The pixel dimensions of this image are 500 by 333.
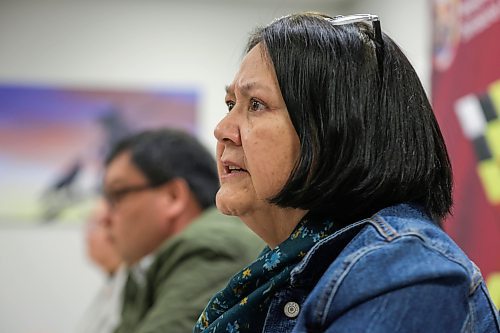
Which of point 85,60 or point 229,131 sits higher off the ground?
point 85,60

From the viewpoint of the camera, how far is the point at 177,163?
2.07 m

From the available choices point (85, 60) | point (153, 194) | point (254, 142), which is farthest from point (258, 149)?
point (85, 60)

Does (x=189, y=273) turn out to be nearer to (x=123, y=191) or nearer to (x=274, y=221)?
(x=123, y=191)

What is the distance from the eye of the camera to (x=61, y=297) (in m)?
3.97

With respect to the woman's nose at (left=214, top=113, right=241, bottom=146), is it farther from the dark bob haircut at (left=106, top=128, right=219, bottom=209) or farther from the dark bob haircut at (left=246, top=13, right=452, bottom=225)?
the dark bob haircut at (left=106, top=128, right=219, bottom=209)

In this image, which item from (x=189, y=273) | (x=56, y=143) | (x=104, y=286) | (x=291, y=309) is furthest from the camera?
(x=56, y=143)

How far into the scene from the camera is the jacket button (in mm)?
854

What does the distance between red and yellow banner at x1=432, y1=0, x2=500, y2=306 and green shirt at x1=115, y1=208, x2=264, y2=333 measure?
603 millimetres

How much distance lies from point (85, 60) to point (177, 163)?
2226 mm

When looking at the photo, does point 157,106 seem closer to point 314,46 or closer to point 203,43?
point 203,43

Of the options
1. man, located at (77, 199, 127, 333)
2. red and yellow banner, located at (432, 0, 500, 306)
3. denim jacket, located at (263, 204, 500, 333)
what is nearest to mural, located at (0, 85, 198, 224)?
man, located at (77, 199, 127, 333)

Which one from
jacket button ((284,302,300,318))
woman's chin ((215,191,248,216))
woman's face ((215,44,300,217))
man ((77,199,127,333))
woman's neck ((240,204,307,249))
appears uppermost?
woman's face ((215,44,300,217))

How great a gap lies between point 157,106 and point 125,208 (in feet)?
6.93

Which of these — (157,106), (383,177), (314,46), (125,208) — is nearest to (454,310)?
(383,177)
